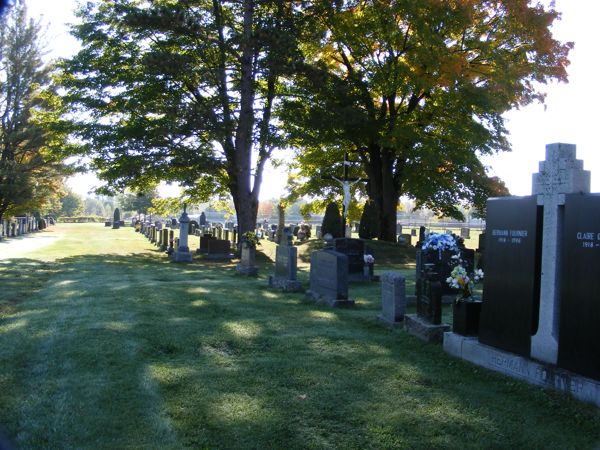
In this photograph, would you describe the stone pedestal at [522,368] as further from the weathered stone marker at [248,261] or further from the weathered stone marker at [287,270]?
the weathered stone marker at [248,261]

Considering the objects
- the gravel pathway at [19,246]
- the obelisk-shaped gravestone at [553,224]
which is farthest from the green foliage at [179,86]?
the obelisk-shaped gravestone at [553,224]

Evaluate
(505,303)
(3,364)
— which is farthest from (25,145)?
(505,303)

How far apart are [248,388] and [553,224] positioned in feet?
11.4

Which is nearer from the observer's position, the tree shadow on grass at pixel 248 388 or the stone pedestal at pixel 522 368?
the tree shadow on grass at pixel 248 388

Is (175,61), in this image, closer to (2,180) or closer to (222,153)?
(222,153)

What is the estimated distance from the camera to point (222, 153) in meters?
24.0

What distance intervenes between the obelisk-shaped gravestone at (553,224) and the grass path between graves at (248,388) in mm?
510

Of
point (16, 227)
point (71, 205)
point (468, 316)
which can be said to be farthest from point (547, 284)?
point (71, 205)

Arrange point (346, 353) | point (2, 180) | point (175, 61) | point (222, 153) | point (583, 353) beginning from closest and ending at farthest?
point (583, 353) < point (346, 353) < point (175, 61) < point (222, 153) < point (2, 180)

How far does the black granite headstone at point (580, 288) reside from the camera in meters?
4.95

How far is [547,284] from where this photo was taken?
5.54 meters

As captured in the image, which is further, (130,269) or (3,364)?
(130,269)

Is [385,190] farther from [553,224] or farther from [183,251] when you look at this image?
[553,224]

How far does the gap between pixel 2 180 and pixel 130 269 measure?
24.4 m
